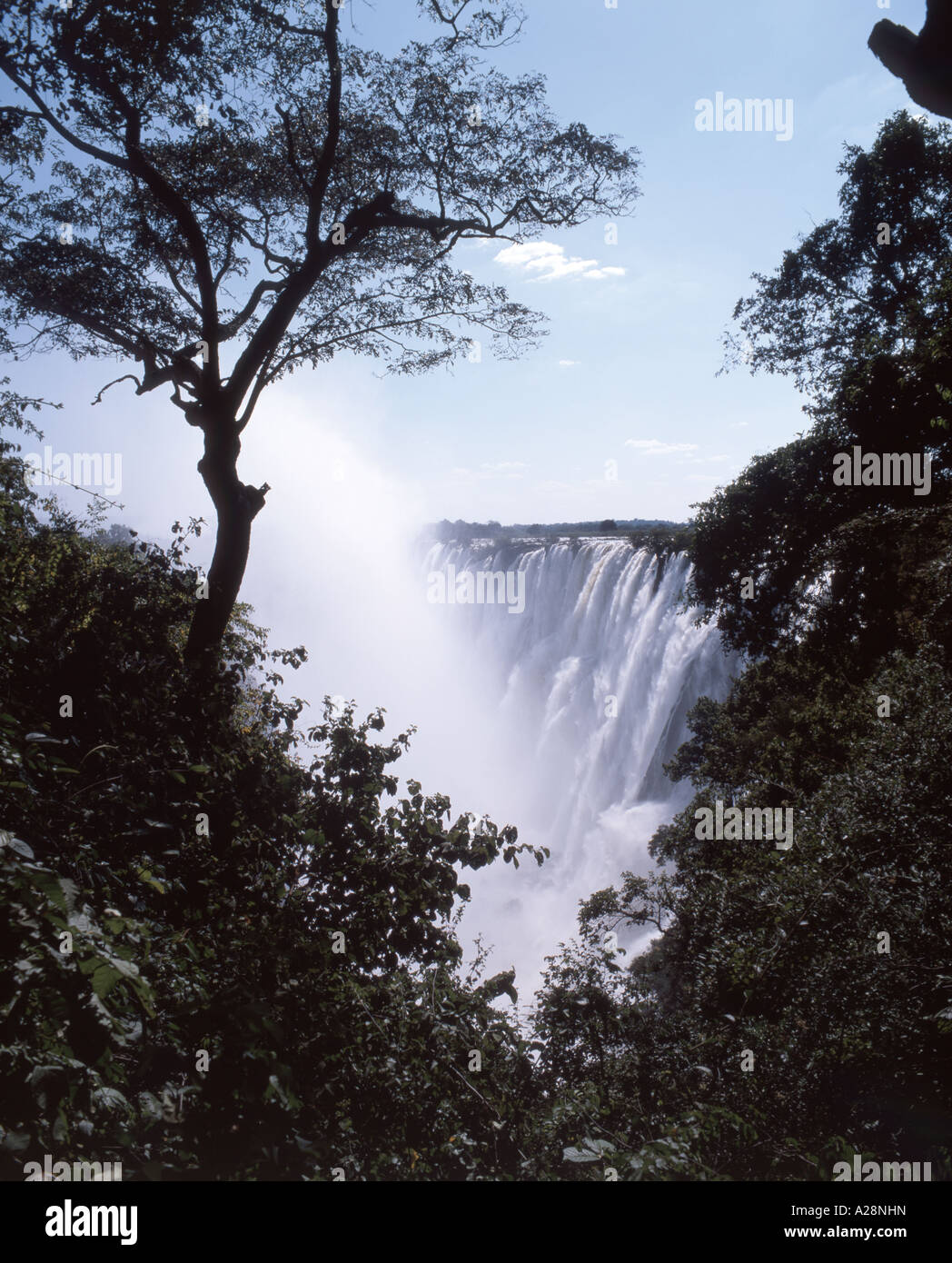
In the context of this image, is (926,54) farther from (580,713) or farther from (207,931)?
(580,713)

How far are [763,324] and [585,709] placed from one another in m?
22.8

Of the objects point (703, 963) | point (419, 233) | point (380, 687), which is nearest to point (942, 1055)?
point (703, 963)

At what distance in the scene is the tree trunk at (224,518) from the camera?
261 inches

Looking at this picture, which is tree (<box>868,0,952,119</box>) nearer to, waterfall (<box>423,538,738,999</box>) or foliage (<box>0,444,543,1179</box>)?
foliage (<box>0,444,543,1179</box>)

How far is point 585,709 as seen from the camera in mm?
36094

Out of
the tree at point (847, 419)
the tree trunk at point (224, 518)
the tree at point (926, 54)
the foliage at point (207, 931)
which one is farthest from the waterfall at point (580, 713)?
the tree at point (926, 54)

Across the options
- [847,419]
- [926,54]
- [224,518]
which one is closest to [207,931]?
[224,518]

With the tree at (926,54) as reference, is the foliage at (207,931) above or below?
below

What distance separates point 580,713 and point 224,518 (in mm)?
31181

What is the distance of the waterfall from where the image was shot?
28859 mm

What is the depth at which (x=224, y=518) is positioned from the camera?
689 cm

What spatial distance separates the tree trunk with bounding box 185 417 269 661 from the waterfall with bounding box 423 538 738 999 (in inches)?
871

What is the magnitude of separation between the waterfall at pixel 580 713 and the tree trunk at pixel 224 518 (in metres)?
22.1

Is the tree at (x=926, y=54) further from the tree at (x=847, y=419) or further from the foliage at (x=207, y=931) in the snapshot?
the tree at (x=847, y=419)
